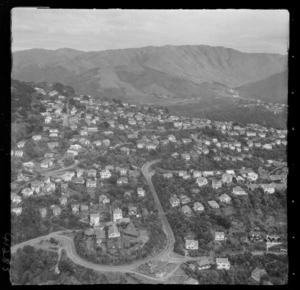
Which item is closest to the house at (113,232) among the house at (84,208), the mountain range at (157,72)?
the house at (84,208)

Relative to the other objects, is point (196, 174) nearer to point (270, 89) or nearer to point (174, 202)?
point (174, 202)

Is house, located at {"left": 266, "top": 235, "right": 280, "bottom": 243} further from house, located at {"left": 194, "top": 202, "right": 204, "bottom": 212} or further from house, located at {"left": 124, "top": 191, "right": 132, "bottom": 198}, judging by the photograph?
house, located at {"left": 124, "top": 191, "right": 132, "bottom": 198}

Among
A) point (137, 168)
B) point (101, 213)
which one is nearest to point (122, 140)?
point (137, 168)

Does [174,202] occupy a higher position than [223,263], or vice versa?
[174,202]

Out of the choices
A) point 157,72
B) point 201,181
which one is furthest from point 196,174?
point 157,72

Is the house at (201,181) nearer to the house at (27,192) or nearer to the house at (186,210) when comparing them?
the house at (186,210)

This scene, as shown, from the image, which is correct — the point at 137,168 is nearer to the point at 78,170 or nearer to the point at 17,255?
the point at 78,170
